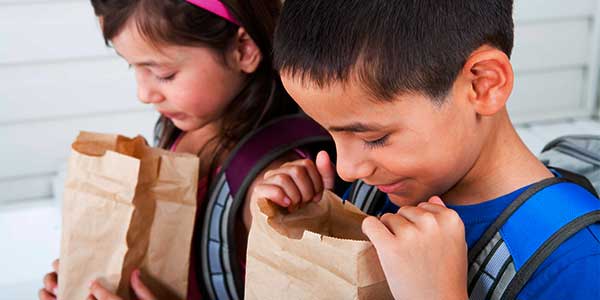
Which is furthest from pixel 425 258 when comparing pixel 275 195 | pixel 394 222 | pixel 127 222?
pixel 127 222

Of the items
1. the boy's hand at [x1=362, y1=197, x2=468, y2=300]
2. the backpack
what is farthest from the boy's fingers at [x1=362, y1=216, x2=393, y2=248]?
the backpack

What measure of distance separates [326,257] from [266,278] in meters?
0.12

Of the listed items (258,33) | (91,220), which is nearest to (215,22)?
(258,33)

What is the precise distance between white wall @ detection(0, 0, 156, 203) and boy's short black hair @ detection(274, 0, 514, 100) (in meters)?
1.75

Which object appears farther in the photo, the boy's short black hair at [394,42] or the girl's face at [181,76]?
the girl's face at [181,76]

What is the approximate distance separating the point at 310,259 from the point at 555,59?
2.15 meters

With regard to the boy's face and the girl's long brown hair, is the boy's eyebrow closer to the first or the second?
the boy's face

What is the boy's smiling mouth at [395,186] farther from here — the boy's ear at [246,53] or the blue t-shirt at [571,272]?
the boy's ear at [246,53]

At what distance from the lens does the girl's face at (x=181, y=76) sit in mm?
1385

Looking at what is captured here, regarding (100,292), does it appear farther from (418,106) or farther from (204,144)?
(418,106)

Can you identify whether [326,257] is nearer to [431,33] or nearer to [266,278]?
[266,278]

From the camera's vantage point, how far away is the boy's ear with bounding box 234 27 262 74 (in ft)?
4.66

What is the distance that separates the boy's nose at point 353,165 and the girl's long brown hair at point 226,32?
1.56 ft

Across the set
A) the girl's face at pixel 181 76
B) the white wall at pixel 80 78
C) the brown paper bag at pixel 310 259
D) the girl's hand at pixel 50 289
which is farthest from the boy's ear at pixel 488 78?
the white wall at pixel 80 78
